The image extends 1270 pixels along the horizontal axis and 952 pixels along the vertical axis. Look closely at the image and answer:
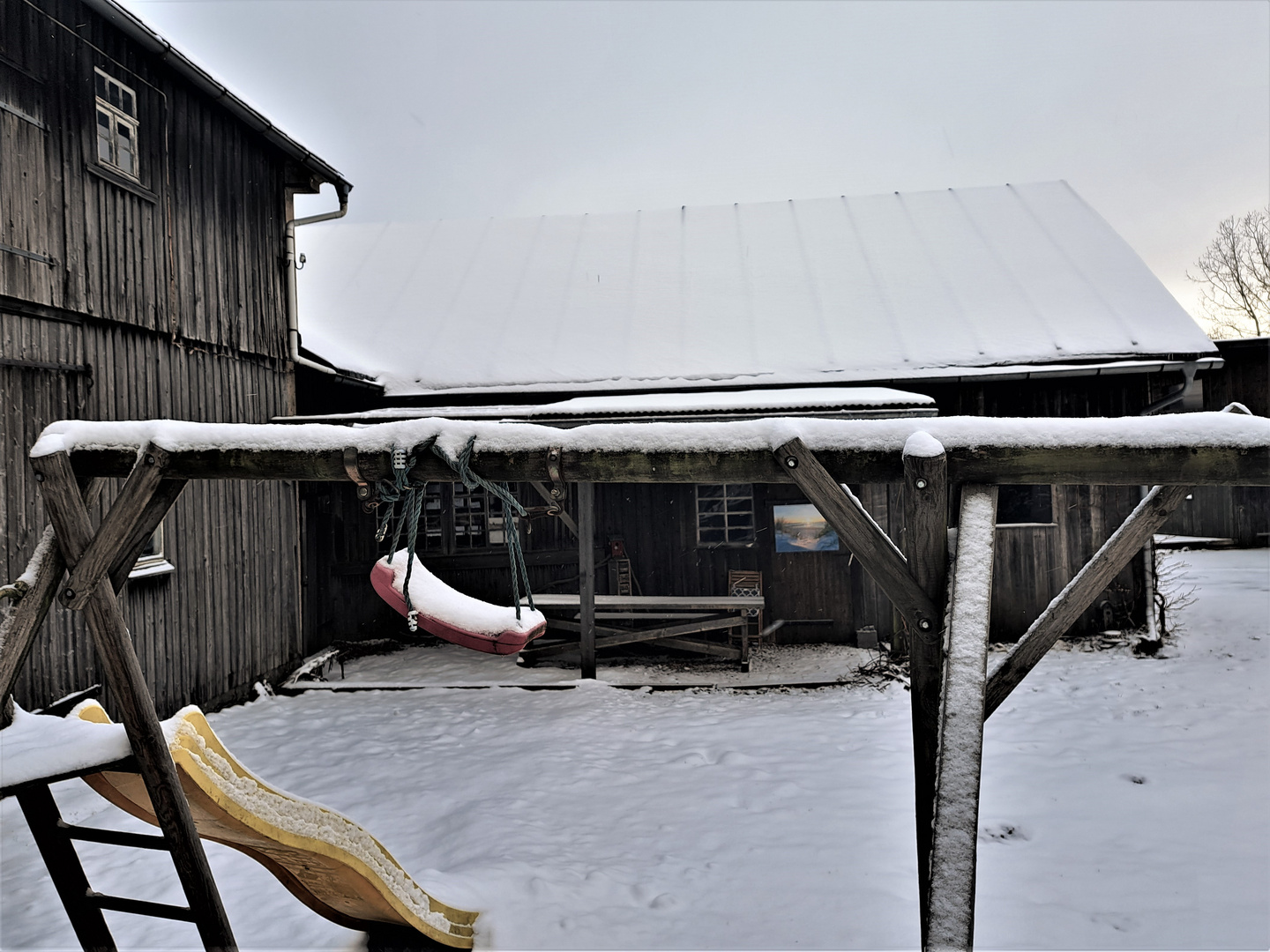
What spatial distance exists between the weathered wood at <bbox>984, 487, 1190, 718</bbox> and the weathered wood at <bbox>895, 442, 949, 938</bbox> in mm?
194

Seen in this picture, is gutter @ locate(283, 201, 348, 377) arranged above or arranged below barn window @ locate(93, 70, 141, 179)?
below

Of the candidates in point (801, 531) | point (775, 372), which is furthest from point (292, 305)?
point (801, 531)

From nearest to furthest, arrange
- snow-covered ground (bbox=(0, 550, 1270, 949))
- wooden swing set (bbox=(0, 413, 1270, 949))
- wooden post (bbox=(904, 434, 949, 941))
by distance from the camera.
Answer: wooden swing set (bbox=(0, 413, 1270, 949)) → wooden post (bbox=(904, 434, 949, 941)) → snow-covered ground (bbox=(0, 550, 1270, 949))

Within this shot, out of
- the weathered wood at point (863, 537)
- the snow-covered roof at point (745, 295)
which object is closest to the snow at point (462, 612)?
the weathered wood at point (863, 537)

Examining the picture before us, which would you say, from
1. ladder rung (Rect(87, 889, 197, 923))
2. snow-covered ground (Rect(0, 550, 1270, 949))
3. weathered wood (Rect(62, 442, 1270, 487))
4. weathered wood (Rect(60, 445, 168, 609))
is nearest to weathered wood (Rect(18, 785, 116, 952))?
ladder rung (Rect(87, 889, 197, 923))

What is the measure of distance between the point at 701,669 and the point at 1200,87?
60.3 feet

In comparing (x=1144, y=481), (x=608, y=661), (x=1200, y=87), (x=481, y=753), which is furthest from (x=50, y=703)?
(x=1200, y=87)

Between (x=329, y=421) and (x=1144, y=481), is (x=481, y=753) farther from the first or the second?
(x=1144, y=481)

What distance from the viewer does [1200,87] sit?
15562 mm

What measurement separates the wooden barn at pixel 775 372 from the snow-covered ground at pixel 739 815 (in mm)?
2232

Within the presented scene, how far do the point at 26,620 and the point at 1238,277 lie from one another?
2837cm

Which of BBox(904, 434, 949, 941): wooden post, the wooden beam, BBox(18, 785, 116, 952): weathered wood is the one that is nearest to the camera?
BBox(904, 434, 949, 941): wooden post

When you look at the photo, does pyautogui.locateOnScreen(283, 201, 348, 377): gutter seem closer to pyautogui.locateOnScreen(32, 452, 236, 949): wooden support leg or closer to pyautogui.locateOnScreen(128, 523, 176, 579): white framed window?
pyautogui.locateOnScreen(128, 523, 176, 579): white framed window

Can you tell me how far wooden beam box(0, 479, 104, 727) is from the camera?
259 cm
